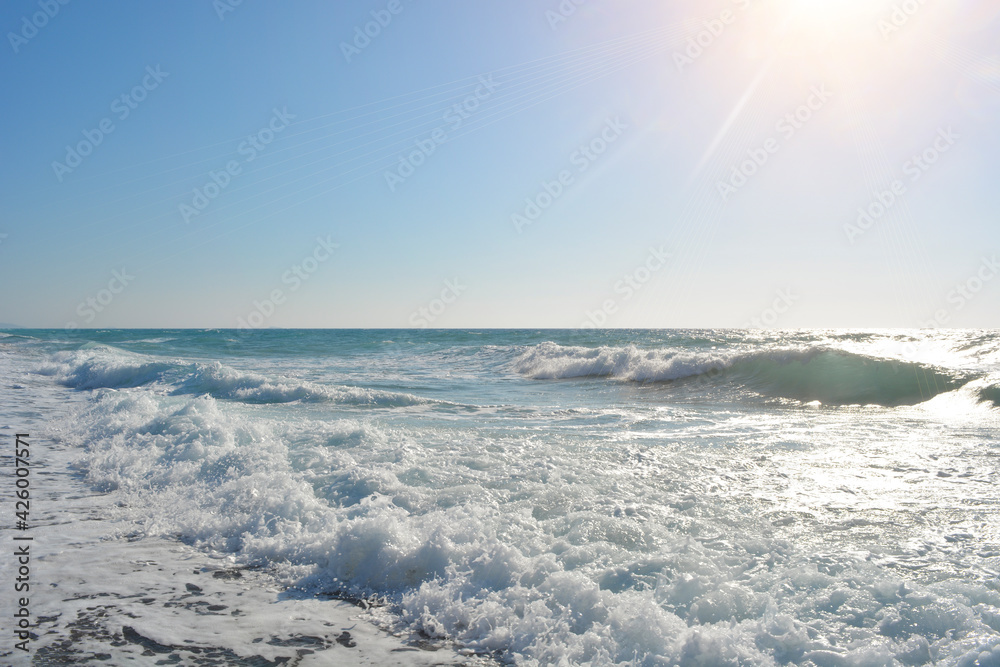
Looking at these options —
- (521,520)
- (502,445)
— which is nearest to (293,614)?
(521,520)

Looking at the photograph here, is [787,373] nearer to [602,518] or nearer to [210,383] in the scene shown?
[602,518]

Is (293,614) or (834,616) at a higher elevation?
(834,616)

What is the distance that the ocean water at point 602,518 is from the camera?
3.07 metres

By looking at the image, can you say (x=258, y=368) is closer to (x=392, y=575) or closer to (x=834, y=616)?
(x=392, y=575)

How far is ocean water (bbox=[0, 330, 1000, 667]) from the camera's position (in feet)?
10.1

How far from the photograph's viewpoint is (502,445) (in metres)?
7.37

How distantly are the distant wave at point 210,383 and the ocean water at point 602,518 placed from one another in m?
2.01

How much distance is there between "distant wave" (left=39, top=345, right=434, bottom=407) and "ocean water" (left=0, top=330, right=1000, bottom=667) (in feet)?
6.61

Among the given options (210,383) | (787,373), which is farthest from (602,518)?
(787,373)

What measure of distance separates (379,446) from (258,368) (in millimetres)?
17401

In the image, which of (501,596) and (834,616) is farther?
(501,596)

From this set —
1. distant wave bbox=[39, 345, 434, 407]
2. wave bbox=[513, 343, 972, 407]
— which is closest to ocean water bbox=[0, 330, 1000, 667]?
distant wave bbox=[39, 345, 434, 407]

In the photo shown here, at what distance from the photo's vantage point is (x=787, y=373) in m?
16.5

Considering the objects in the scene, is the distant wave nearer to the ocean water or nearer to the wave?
the ocean water
